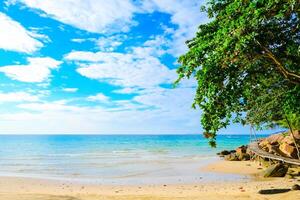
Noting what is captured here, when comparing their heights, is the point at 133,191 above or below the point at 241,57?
below

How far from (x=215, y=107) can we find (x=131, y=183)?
41.8 ft

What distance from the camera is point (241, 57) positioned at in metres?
9.64

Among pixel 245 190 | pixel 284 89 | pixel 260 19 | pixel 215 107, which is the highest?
pixel 260 19

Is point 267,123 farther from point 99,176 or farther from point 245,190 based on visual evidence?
point 99,176

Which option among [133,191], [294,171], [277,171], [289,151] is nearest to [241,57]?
[133,191]

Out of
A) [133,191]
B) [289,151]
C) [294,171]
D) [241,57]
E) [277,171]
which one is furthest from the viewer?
[289,151]

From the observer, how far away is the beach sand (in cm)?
1548

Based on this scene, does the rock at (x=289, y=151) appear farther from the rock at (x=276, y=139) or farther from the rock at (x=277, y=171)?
the rock at (x=276, y=139)

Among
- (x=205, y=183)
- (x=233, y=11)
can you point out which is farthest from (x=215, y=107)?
(x=205, y=183)

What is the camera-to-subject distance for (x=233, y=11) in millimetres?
8984

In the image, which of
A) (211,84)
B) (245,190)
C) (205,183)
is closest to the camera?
(211,84)

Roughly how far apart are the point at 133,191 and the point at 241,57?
11323 mm

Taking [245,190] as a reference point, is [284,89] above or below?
above

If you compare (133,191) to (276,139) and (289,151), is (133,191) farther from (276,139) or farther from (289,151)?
(276,139)
